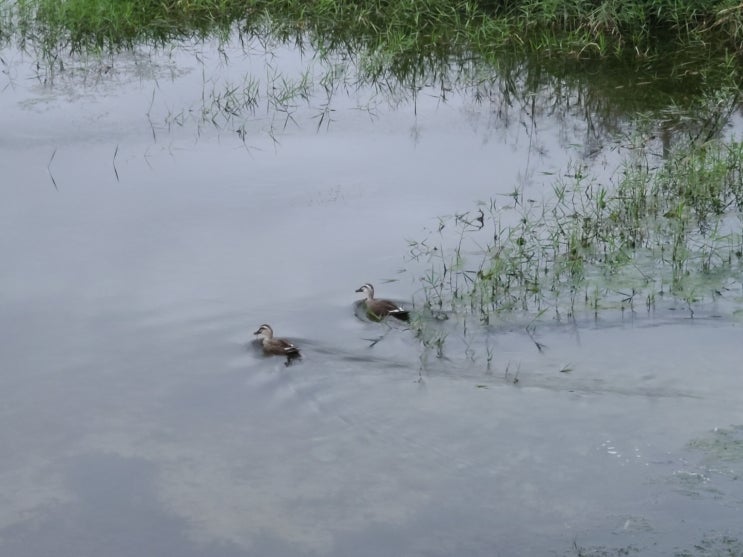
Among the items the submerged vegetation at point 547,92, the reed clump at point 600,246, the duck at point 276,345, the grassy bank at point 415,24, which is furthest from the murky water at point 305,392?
the grassy bank at point 415,24

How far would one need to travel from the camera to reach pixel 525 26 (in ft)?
45.3

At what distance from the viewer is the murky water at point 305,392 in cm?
538

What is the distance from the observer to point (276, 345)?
22.4 ft

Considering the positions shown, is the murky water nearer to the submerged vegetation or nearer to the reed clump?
the reed clump

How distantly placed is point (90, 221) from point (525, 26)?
21.9 feet

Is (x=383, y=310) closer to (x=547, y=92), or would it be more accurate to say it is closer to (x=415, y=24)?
(x=547, y=92)

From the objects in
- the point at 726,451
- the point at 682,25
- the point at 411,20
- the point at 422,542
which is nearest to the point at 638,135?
the point at 682,25

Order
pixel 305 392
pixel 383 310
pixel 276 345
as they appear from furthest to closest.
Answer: pixel 383 310, pixel 276 345, pixel 305 392

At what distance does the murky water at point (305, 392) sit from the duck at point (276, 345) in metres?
0.08

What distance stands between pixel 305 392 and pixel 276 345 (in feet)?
1.31

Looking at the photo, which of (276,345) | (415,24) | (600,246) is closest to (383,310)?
(276,345)

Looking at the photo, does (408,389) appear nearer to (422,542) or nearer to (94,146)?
(422,542)

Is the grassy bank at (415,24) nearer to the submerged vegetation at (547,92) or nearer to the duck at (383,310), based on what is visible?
the submerged vegetation at (547,92)

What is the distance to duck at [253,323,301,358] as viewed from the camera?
22.4 feet
